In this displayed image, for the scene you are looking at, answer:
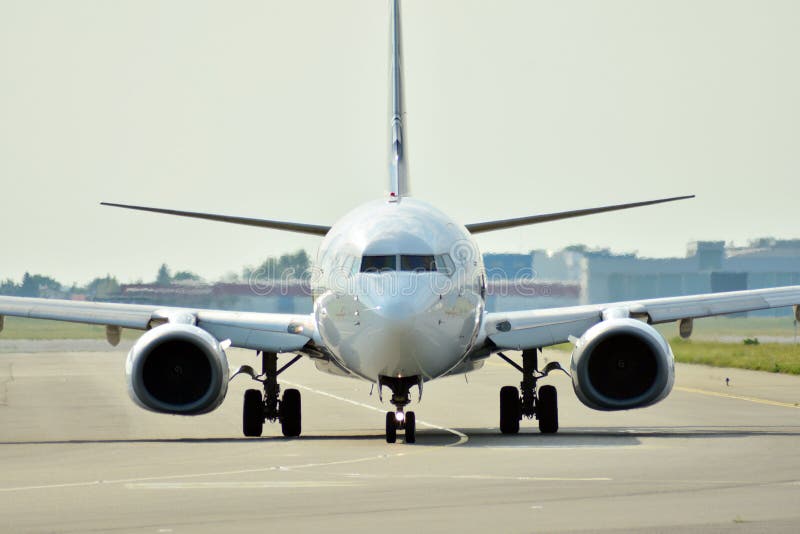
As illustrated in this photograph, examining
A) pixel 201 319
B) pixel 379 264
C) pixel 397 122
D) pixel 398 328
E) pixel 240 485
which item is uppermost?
pixel 397 122

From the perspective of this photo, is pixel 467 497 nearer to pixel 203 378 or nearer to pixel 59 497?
pixel 59 497

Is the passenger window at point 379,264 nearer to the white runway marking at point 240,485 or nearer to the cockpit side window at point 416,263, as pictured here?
the cockpit side window at point 416,263

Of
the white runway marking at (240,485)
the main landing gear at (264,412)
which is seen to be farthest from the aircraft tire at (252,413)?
the white runway marking at (240,485)

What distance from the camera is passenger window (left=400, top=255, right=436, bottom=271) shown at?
21.8 meters

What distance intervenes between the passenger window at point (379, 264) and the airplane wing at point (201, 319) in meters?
2.87

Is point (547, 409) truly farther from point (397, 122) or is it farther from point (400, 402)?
point (397, 122)

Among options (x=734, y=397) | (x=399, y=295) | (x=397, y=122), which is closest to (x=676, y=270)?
(x=734, y=397)

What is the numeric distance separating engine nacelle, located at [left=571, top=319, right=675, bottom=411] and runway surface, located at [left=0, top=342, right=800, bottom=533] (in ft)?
2.25

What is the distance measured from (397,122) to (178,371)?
717 cm

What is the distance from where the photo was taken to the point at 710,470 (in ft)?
57.3

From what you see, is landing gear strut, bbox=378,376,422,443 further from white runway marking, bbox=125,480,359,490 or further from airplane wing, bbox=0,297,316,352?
white runway marking, bbox=125,480,359,490

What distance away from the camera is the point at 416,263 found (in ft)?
71.6

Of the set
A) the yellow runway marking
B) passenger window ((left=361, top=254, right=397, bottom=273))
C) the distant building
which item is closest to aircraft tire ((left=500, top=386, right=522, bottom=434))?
passenger window ((left=361, top=254, right=397, bottom=273))

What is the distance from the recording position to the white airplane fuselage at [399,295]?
2130cm
